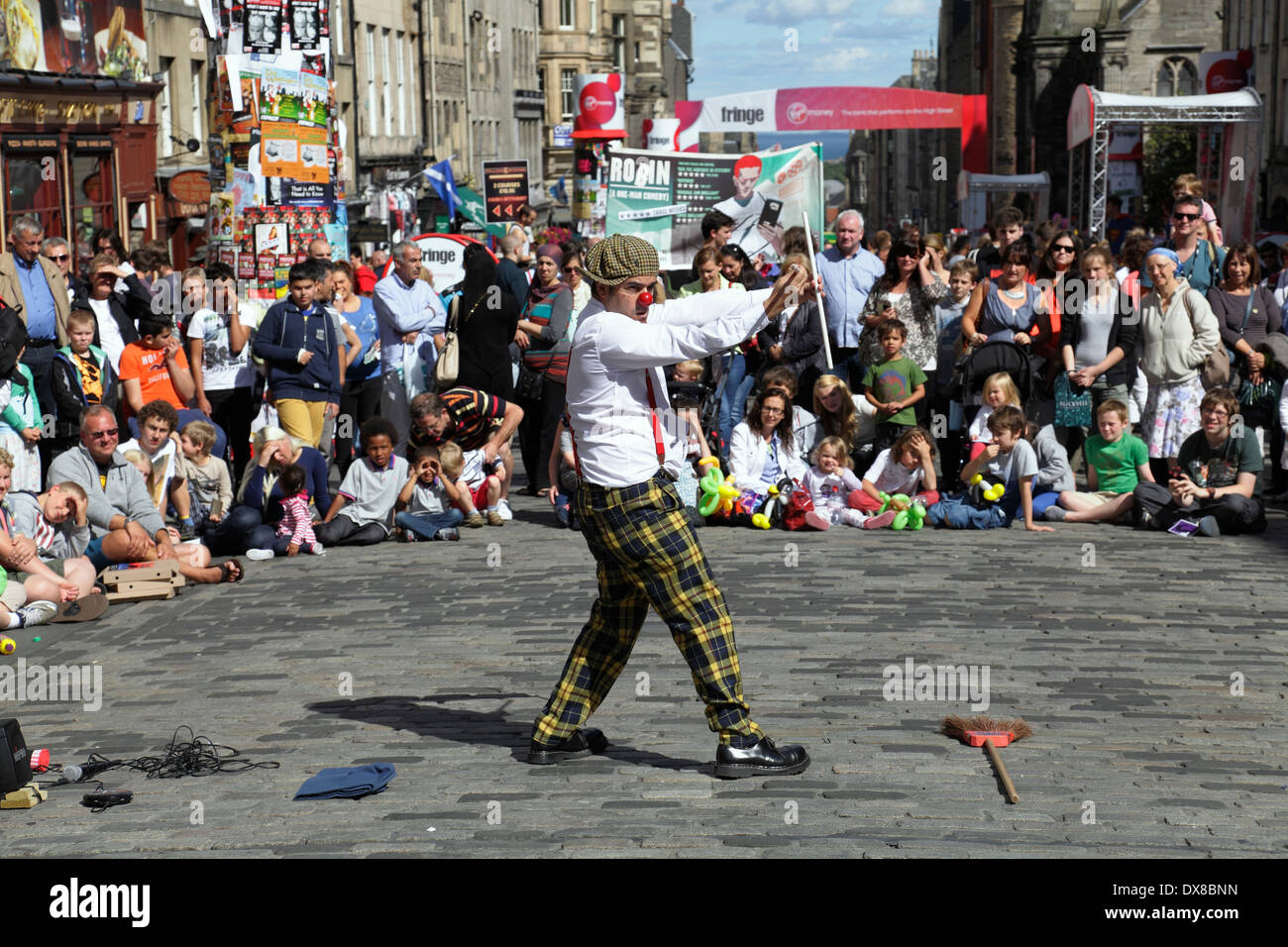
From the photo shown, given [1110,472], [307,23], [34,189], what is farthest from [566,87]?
[1110,472]

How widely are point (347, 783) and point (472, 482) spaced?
270 inches

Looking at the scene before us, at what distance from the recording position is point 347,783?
252 inches

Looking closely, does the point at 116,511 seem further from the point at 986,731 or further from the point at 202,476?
the point at 986,731

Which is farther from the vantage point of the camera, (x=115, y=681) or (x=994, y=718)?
(x=115, y=681)

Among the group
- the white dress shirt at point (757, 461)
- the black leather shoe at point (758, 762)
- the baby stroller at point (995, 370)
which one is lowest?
the black leather shoe at point (758, 762)

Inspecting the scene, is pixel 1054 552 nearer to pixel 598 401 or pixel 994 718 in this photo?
pixel 994 718

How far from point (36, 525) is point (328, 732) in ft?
A: 13.9

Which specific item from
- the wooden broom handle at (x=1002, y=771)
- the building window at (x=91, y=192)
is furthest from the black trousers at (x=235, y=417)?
the building window at (x=91, y=192)

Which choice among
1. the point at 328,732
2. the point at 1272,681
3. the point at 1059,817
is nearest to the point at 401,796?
the point at 328,732

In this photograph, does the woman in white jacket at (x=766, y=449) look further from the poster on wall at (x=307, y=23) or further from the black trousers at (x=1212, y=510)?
the poster on wall at (x=307, y=23)

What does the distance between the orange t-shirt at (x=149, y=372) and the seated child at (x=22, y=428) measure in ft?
2.86

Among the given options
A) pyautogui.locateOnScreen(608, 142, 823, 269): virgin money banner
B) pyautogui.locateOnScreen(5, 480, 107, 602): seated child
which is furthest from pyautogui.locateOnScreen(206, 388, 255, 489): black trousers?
pyautogui.locateOnScreen(608, 142, 823, 269): virgin money banner

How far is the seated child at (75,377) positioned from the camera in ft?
41.1

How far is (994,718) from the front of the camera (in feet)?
23.8
